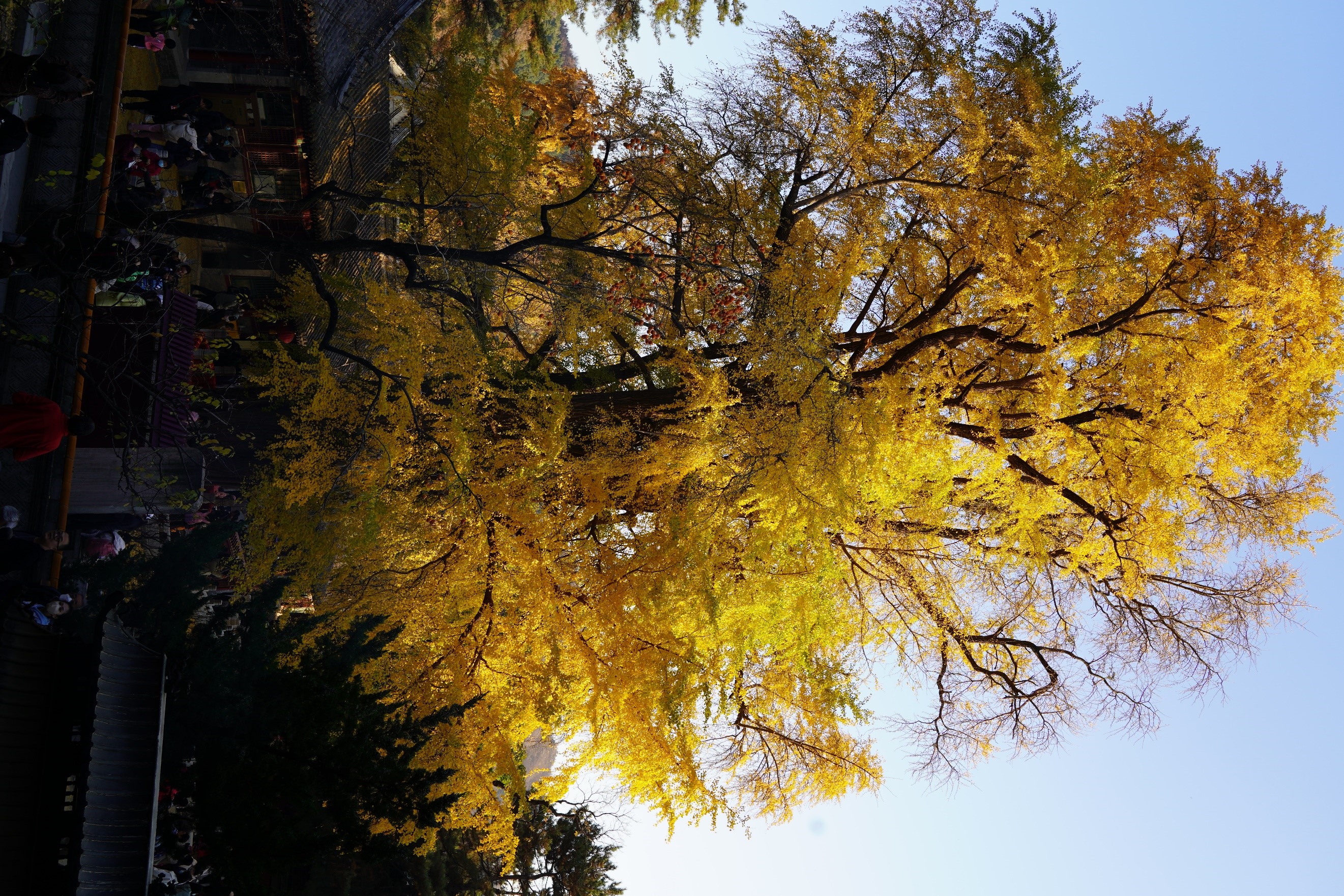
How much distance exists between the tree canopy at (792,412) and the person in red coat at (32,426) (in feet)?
8.16

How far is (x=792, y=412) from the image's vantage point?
1036 centimetres

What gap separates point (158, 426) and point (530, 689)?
588cm

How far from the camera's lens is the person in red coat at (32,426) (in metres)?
7.99

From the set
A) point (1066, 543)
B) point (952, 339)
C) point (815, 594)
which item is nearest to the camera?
point (815, 594)

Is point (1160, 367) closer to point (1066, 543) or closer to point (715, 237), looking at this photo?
point (1066, 543)

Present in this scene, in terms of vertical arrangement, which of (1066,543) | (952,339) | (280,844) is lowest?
(280,844)

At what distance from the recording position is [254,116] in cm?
1345

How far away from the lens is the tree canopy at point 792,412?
409 inches

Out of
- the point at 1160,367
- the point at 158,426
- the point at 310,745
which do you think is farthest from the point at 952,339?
the point at 158,426

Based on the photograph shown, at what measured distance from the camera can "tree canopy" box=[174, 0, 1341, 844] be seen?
10391 millimetres

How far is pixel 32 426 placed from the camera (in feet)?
26.5

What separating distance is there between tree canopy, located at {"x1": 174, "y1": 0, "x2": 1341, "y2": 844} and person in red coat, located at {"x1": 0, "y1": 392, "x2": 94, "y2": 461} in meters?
2.49

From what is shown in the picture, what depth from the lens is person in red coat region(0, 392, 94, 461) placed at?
7.99 meters

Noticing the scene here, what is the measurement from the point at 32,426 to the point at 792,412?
8.37 m
